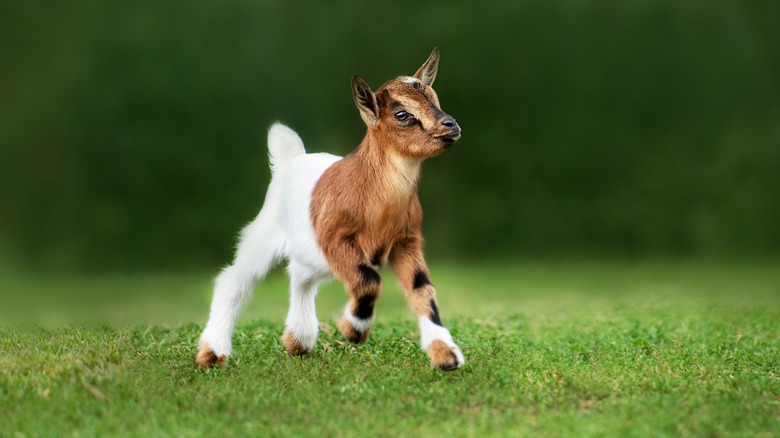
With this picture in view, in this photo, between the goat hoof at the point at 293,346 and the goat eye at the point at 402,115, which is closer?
the goat eye at the point at 402,115

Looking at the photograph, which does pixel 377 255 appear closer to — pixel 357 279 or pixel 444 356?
pixel 357 279

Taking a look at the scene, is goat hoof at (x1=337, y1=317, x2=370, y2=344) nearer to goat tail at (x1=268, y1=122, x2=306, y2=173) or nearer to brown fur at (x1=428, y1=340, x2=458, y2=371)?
brown fur at (x1=428, y1=340, x2=458, y2=371)

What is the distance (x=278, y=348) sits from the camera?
680cm

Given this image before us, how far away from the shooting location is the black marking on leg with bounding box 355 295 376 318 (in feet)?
19.0

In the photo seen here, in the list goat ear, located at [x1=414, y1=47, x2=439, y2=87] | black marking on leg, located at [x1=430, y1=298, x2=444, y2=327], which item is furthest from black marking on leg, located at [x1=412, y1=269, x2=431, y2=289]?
goat ear, located at [x1=414, y1=47, x2=439, y2=87]

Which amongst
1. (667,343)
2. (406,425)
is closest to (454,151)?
(667,343)

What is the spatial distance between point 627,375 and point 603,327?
2.20 m

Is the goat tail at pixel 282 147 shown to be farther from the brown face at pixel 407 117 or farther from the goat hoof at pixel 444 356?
the goat hoof at pixel 444 356

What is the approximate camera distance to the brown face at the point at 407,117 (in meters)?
5.69

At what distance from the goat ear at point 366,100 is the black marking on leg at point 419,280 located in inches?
37.2

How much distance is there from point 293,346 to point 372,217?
119 cm

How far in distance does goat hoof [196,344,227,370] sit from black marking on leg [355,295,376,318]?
99 cm

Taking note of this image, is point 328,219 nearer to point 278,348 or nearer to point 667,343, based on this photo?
point 278,348

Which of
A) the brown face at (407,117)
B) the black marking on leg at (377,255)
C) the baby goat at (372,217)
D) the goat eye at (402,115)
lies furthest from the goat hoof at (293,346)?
the goat eye at (402,115)
